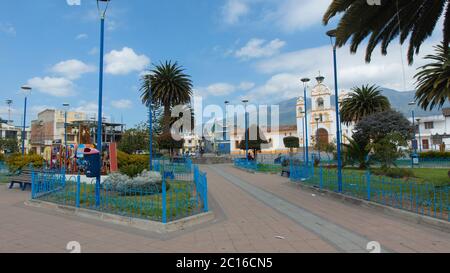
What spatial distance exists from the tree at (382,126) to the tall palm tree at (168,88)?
2032 cm

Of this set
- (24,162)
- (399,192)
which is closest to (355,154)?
(399,192)

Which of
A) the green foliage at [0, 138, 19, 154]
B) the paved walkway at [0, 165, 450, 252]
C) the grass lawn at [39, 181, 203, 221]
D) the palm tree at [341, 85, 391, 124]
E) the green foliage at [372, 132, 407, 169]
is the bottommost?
the paved walkway at [0, 165, 450, 252]

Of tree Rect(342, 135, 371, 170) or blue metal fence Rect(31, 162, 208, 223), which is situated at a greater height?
tree Rect(342, 135, 371, 170)

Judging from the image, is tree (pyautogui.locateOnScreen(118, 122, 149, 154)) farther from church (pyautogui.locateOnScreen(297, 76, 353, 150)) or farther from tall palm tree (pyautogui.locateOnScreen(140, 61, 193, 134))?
church (pyautogui.locateOnScreen(297, 76, 353, 150))

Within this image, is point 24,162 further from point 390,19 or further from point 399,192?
point 390,19

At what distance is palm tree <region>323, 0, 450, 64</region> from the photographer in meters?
9.00

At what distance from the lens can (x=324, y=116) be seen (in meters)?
68.6

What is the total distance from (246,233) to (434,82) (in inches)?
834

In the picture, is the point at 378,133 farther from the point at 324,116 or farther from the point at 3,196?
the point at 324,116

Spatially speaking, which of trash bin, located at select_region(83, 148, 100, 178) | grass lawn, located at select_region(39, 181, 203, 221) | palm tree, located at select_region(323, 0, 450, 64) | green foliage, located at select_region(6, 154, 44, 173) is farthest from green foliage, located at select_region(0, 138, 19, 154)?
palm tree, located at select_region(323, 0, 450, 64)

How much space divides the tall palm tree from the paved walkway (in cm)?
2917
